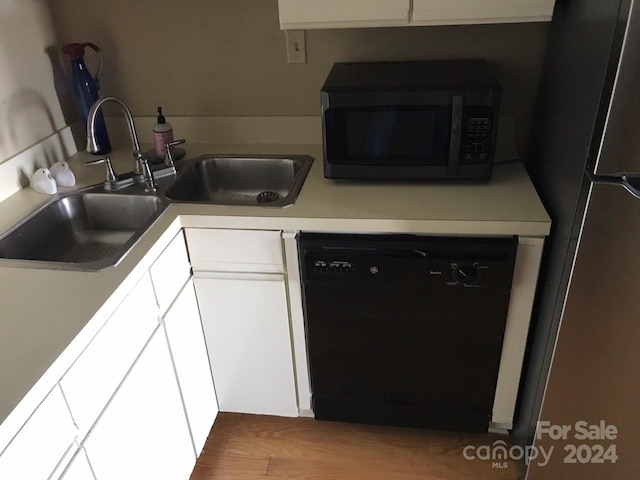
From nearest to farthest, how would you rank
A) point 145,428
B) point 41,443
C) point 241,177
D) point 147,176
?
point 41,443, point 145,428, point 147,176, point 241,177

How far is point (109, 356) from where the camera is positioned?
3.90 ft

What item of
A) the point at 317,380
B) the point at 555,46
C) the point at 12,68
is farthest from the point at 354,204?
the point at 12,68

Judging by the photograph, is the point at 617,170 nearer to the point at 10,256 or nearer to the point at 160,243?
the point at 160,243

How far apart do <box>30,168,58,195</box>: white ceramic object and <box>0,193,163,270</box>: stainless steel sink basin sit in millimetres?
44

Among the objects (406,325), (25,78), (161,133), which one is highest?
(25,78)

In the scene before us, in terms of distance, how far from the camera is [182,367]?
5.23 feet

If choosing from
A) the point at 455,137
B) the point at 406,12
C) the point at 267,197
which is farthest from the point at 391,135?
the point at 267,197

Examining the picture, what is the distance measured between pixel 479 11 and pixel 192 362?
1.31m

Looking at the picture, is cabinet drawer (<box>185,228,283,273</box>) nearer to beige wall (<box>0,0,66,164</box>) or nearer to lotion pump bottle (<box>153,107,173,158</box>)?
lotion pump bottle (<box>153,107,173,158</box>)

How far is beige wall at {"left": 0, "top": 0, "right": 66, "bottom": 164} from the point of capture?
166 cm

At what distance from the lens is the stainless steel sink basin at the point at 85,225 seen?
162cm

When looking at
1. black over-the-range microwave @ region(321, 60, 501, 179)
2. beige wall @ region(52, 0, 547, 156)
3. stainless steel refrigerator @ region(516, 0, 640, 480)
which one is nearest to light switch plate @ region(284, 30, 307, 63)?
beige wall @ region(52, 0, 547, 156)

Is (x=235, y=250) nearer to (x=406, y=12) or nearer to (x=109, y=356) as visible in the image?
(x=109, y=356)

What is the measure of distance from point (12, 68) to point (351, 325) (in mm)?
1336
